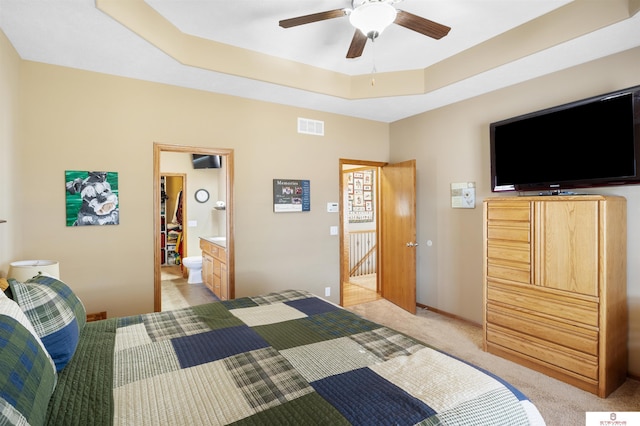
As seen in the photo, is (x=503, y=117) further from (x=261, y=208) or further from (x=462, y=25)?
(x=261, y=208)

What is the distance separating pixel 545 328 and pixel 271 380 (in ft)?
8.21

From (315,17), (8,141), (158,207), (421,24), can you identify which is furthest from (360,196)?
(8,141)

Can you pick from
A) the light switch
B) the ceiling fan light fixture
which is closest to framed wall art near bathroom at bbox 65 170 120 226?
the light switch

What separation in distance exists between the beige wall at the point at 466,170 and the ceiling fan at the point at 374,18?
1.57 metres

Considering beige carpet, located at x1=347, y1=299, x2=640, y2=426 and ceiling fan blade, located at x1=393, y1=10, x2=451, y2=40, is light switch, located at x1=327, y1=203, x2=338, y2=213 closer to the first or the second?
beige carpet, located at x1=347, y1=299, x2=640, y2=426

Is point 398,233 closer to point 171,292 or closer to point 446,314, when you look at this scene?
point 446,314

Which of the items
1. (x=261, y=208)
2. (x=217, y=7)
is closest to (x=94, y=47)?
(x=217, y=7)

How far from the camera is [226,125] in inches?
143

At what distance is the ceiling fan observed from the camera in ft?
6.43

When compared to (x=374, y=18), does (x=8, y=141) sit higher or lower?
lower

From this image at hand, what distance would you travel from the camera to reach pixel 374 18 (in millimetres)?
2012

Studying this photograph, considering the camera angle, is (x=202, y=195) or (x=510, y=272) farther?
(x=202, y=195)

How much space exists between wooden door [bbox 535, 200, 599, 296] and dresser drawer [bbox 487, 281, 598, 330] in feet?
0.29

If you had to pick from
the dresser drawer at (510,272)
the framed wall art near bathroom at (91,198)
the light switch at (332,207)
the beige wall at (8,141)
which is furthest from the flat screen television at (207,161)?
the dresser drawer at (510,272)
